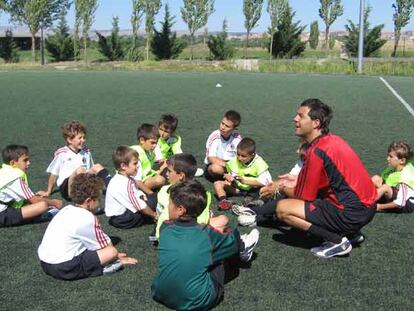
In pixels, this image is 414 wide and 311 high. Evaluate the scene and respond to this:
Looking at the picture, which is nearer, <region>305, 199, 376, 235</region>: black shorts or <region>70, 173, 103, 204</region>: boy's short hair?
<region>70, 173, 103, 204</region>: boy's short hair

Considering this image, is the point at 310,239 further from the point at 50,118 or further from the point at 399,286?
the point at 50,118

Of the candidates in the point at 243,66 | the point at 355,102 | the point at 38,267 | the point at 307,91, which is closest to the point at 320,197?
the point at 38,267

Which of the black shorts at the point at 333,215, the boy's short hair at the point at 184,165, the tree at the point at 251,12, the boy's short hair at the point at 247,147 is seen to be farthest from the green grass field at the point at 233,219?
the tree at the point at 251,12

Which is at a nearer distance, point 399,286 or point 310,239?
point 399,286

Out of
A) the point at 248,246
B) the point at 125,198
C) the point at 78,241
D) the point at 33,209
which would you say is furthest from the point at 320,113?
the point at 33,209

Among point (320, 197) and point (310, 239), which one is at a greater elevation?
point (320, 197)

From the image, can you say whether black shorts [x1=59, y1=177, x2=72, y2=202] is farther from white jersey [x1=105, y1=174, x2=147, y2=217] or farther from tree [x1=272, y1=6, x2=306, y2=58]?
tree [x1=272, y1=6, x2=306, y2=58]

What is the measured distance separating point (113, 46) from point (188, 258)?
48.9 meters

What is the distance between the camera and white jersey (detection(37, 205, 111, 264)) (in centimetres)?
433

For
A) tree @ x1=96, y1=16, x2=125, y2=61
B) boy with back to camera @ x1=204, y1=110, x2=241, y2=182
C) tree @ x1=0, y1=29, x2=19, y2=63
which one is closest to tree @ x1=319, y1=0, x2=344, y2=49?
tree @ x1=96, y1=16, x2=125, y2=61

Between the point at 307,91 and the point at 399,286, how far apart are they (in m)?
18.5

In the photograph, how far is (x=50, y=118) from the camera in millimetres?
14062

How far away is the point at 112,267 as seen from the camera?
15.1ft

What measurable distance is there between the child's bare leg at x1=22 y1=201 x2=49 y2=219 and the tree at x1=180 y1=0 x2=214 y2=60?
160 feet
